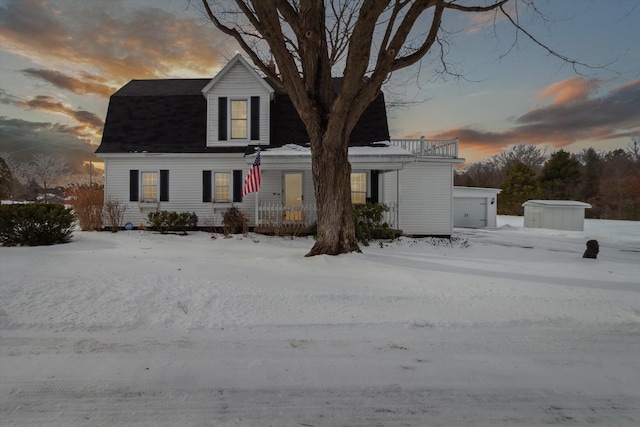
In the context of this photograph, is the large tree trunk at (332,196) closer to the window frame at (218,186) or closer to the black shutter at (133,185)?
the window frame at (218,186)

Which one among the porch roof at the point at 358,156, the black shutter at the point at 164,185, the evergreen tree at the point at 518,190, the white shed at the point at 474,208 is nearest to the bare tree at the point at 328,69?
the porch roof at the point at 358,156

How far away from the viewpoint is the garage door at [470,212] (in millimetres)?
21281

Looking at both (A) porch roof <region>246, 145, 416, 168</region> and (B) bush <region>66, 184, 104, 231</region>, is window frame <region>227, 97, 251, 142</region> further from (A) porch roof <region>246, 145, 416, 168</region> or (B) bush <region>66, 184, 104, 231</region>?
(B) bush <region>66, 184, 104, 231</region>

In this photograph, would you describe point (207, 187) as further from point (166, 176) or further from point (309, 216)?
point (309, 216)

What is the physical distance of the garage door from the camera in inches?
838

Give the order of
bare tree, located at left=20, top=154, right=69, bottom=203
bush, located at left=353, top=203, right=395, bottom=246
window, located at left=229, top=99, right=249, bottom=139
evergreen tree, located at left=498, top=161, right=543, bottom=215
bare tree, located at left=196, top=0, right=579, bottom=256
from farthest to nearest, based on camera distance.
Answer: bare tree, located at left=20, top=154, right=69, bottom=203 < evergreen tree, located at left=498, top=161, right=543, bottom=215 < window, located at left=229, top=99, right=249, bottom=139 < bush, located at left=353, top=203, right=395, bottom=246 < bare tree, located at left=196, top=0, right=579, bottom=256

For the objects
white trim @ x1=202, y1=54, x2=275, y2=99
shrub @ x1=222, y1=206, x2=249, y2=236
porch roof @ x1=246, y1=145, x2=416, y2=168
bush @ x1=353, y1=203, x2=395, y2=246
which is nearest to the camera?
bush @ x1=353, y1=203, x2=395, y2=246

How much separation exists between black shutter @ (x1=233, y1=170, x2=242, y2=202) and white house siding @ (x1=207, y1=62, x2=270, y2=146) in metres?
1.43

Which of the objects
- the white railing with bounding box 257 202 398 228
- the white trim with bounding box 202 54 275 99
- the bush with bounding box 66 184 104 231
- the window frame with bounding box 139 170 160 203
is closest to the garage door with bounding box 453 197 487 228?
the white railing with bounding box 257 202 398 228

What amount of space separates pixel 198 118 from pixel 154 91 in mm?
3195

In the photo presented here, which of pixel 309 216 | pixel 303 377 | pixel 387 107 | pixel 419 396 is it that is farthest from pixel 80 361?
pixel 387 107

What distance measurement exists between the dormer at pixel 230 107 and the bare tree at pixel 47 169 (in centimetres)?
4103

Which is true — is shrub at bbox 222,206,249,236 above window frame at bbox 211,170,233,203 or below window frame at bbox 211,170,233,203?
below

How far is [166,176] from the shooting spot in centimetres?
1390
